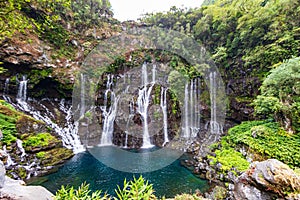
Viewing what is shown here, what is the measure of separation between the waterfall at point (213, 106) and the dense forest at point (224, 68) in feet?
3.35

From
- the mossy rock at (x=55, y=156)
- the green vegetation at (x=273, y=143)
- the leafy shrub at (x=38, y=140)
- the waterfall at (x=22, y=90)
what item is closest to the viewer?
the green vegetation at (x=273, y=143)

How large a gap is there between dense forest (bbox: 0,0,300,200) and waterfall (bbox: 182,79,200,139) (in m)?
2.65

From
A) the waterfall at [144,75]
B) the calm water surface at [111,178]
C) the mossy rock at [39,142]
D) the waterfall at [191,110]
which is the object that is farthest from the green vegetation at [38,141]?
the waterfall at [191,110]

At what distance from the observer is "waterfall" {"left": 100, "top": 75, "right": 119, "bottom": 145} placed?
1444 centimetres

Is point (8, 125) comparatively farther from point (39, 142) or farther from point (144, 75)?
point (144, 75)

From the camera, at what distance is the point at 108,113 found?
15.1 metres

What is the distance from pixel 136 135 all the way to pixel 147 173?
6.61 metres

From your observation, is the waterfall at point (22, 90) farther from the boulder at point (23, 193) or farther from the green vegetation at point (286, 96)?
the green vegetation at point (286, 96)

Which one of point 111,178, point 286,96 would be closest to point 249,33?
point 286,96

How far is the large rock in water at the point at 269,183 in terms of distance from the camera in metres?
3.47

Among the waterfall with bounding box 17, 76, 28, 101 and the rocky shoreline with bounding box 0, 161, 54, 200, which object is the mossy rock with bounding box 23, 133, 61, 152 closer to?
the waterfall with bounding box 17, 76, 28, 101

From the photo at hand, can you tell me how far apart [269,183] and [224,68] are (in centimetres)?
1401

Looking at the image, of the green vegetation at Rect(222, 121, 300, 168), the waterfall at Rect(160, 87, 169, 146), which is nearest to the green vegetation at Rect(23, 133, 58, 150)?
the waterfall at Rect(160, 87, 169, 146)

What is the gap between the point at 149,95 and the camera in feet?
50.5
